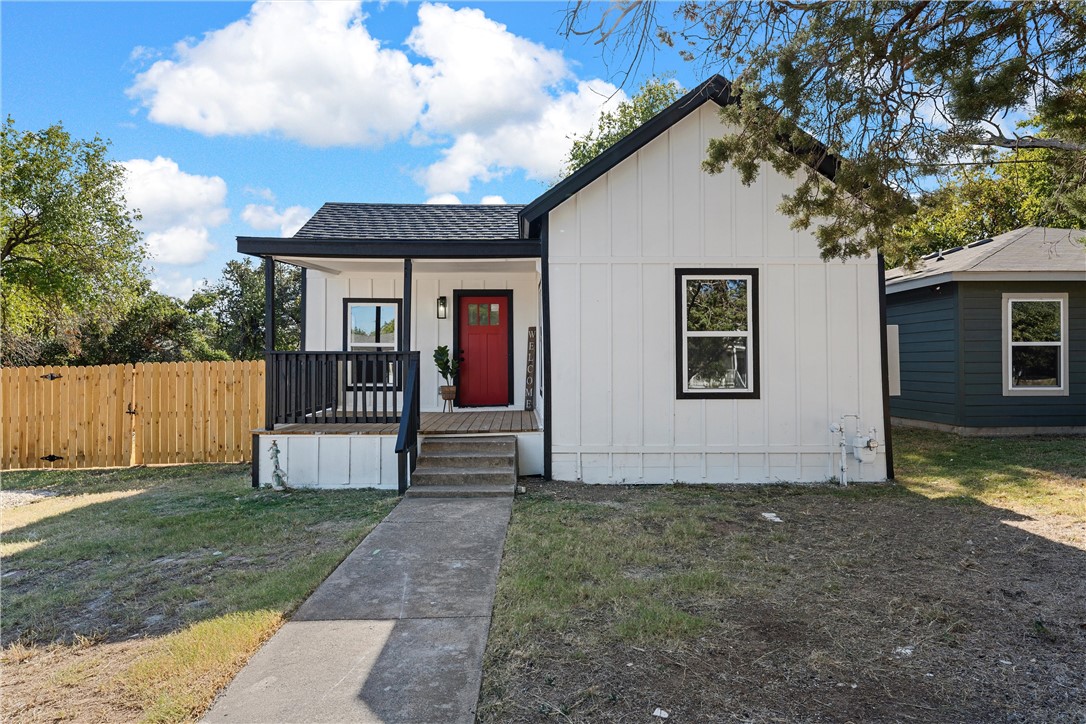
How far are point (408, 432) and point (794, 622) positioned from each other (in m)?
4.68

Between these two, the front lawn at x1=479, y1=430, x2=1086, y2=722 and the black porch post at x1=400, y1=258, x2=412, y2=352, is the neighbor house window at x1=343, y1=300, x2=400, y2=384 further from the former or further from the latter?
the front lawn at x1=479, y1=430, x2=1086, y2=722

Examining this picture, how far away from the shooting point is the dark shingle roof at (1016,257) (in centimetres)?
1043

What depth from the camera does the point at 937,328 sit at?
1133cm

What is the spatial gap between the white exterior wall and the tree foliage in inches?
206

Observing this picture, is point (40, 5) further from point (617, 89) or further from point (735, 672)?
point (735, 672)

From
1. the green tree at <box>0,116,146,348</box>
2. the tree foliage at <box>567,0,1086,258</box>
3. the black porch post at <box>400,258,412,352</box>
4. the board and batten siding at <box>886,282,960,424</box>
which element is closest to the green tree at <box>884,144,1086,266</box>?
the tree foliage at <box>567,0,1086,258</box>

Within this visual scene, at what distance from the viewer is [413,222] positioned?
10.2 m

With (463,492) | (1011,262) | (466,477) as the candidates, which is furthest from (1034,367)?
(463,492)

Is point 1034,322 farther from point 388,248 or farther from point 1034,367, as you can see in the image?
point 388,248

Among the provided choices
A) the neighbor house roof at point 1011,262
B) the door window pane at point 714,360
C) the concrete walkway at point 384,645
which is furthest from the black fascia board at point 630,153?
the neighbor house roof at point 1011,262

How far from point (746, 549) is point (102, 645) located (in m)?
4.09

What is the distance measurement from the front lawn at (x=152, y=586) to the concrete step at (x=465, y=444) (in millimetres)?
910

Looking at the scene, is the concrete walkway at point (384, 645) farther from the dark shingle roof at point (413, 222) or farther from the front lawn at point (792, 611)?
the dark shingle roof at point (413, 222)

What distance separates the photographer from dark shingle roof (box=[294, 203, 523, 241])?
911 cm
